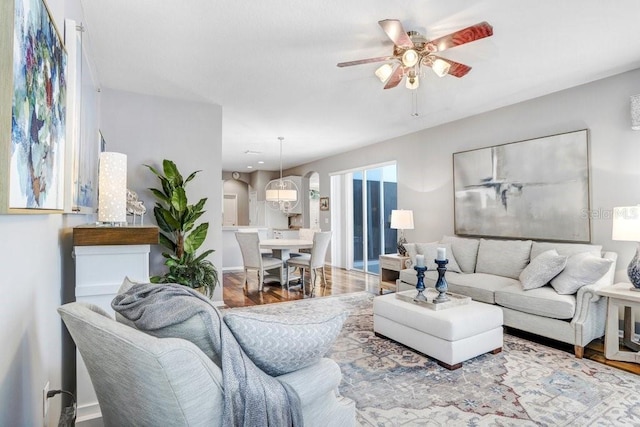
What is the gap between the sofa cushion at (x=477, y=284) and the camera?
11.7 feet

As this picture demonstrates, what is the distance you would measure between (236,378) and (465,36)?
2402 mm

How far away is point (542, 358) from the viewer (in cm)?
286

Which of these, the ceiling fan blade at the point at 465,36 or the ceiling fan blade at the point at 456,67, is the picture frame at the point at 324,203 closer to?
the ceiling fan blade at the point at 456,67

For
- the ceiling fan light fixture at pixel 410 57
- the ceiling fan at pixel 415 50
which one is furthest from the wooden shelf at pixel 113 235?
the ceiling fan light fixture at pixel 410 57

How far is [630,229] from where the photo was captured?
9.11ft

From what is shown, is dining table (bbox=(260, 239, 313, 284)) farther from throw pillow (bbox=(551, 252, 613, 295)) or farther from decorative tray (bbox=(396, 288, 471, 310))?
throw pillow (bbox=(551, 252, 613, 295))

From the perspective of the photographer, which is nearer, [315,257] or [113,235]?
[113,235]

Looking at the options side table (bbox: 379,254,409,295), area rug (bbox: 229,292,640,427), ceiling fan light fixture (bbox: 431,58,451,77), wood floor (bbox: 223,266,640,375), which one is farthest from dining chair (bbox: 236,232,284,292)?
ceiling fan light fixture (bbox: 431,58,451,77)

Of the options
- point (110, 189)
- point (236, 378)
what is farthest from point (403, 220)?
point (236, 378)

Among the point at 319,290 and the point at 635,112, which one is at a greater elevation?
the point at 635,112

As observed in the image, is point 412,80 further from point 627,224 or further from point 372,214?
point 372,214

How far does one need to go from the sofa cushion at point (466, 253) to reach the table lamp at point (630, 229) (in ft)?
5.24

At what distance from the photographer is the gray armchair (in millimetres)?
859

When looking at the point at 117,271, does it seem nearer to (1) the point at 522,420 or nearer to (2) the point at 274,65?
(2) the point at 274,65
